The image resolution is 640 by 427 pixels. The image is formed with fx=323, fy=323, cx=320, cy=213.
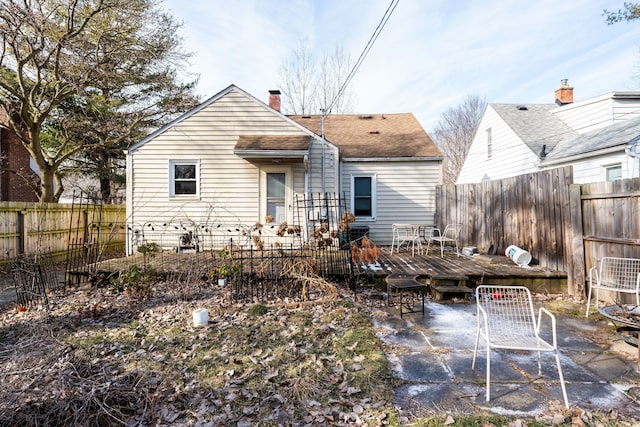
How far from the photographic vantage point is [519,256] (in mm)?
6820

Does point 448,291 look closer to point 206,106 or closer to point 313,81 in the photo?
point 206,106

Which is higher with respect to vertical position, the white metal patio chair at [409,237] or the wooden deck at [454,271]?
the white metal patio chair at [409,237]

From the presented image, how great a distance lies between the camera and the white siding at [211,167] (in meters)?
9.81

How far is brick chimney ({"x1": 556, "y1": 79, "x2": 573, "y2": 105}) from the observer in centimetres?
1483

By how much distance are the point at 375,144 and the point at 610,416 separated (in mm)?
10347

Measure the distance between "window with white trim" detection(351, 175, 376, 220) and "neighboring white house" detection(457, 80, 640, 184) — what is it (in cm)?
626

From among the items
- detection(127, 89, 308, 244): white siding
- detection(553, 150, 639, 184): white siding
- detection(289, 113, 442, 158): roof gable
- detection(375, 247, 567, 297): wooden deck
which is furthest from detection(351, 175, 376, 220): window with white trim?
detection(553, 150, 639, 184): white siding

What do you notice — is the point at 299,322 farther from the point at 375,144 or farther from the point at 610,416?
the point at 375,144

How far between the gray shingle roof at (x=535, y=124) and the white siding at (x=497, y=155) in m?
0.24

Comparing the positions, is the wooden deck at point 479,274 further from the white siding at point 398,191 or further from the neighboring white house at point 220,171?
the white siding at point 398,191

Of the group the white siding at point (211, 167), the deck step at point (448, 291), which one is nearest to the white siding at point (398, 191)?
the white siding at point (211, 167)

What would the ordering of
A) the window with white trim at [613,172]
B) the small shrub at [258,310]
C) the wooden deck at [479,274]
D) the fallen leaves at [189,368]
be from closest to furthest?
the fallen leaves at [189,368], the small shrub at [258,310], the wooden deck at [479,274], the window with white trim at [613,172]

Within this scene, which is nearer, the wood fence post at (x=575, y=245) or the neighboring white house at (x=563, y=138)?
the wood fence post at (x=575, y=245)

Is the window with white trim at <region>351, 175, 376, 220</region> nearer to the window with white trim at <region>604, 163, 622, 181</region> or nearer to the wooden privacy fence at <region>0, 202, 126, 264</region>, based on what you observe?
the window with white trim at <region>604, 163, 622, 181</region>
